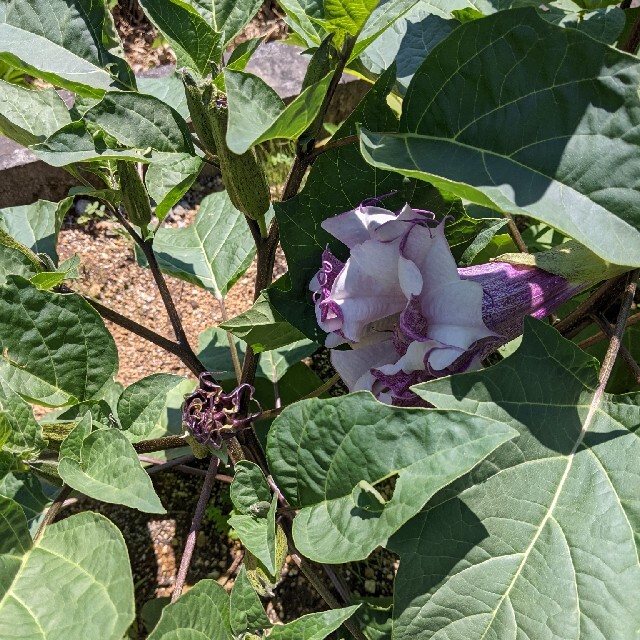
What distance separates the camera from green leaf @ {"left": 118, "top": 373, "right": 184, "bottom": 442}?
0.89 m

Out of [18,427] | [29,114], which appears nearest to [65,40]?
[29,114]

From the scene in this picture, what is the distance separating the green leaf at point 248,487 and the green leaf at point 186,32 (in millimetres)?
466

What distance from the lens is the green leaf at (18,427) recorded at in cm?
79

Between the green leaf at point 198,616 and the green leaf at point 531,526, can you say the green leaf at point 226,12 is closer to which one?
the green leaf at point 531,526

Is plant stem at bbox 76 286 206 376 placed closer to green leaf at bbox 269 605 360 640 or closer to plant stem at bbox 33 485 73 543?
plant stem at bbox 33 485 73 543

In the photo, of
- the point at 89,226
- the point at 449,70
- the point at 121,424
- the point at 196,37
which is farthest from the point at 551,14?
the point at 89,226

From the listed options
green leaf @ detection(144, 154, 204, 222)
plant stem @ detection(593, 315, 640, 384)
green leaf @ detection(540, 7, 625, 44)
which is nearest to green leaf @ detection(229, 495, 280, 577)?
green leaf @ detection(144, 154, 204, 222)

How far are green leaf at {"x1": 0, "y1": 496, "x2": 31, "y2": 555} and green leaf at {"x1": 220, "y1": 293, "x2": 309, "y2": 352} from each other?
0.96 ft

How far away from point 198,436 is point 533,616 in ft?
1.35

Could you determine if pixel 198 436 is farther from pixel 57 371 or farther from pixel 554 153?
pixel 554 153

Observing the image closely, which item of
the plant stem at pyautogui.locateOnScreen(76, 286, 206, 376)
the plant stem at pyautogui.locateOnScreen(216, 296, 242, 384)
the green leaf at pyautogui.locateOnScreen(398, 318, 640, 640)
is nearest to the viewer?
the green leaf at pyautogui.locateOnScreen(398, 318, 640, 640)

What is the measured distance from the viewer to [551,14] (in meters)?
0.97

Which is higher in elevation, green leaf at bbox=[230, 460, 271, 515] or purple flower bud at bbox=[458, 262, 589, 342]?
purple flower bud at bbox=[458, 262, 589, 342]

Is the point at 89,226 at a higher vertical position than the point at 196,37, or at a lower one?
lower
